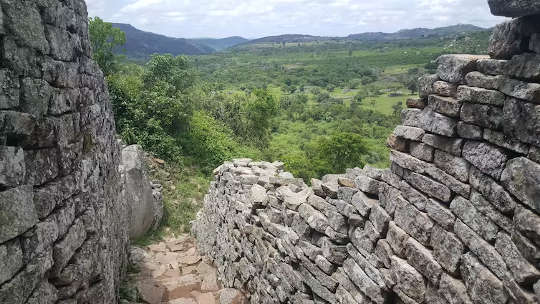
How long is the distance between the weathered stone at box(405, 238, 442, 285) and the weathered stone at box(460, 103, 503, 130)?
1.53 metres

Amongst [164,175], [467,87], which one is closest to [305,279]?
[467,87]

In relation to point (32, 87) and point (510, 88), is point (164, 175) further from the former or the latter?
point (510, 88)

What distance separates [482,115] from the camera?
3.81m

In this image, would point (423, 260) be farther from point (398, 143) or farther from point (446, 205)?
point (398, 143)

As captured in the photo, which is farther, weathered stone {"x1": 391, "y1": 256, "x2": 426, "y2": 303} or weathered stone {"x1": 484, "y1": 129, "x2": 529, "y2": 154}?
weathered stone {"x1": 391, "y1": 256, "x2": 426, "y2": 303}

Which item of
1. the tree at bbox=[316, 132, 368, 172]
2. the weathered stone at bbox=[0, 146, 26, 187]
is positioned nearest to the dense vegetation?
the tree at bbox=[316, 132, 368, 172]

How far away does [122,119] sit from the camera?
21.9 meters

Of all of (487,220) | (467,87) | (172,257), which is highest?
(467,87)

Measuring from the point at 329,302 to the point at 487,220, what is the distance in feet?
10.3

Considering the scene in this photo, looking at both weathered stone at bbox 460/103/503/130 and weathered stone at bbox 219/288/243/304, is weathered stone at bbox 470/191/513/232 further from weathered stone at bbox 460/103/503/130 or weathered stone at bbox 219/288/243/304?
weathered stone at bbox 219/288/243/304


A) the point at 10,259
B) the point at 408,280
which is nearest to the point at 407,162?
the point at 408,280

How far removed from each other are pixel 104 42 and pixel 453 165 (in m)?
27.4

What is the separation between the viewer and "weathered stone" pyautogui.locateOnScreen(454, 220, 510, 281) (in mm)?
3473

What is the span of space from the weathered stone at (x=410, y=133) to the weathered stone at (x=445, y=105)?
1.06 feet
